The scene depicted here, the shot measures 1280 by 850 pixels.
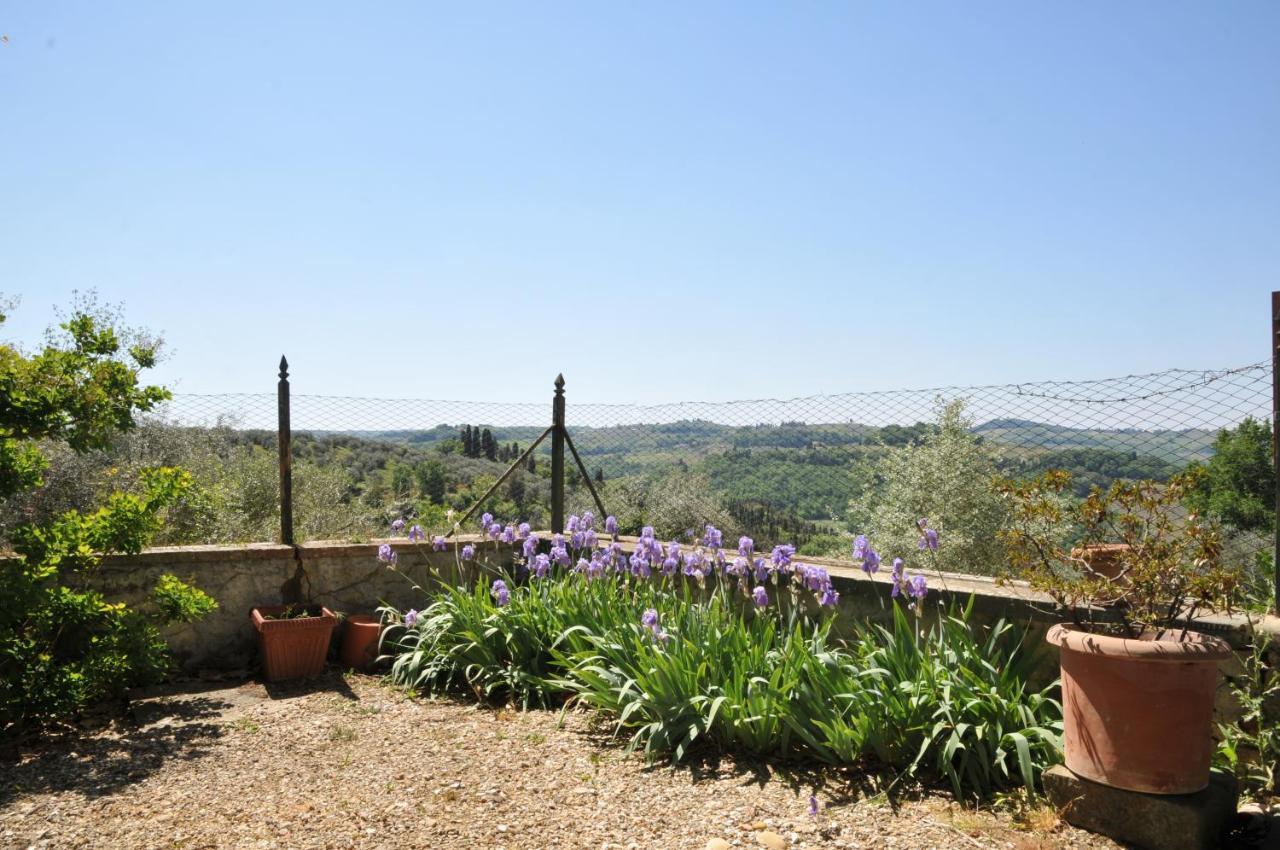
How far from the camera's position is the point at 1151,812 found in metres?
2.80

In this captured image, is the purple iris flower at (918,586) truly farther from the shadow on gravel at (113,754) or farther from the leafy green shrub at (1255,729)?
the shadow on gravel at (113,754)

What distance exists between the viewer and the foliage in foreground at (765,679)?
3.36 m

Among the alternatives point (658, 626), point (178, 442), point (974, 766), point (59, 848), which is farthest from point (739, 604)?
point (178, 442)

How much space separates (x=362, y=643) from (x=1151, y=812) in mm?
4529

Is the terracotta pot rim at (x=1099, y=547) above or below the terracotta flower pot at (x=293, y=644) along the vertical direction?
above

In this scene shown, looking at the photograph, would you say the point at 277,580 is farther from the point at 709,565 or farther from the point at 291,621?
the point at 709,565

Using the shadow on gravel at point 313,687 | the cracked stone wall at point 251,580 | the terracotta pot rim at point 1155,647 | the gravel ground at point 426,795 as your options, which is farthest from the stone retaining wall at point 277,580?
the terracotta pot rim at point 1155,647

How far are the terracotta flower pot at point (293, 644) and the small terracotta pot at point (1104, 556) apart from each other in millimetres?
4362

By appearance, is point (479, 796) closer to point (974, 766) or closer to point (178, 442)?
point (974, 766)

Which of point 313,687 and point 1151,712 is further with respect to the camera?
point 313,687

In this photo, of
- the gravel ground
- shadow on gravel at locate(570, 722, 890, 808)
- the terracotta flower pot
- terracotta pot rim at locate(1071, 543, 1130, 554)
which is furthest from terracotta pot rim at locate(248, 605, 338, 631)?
terracotta pot rim at locate(1071, 543, 1130, 554)

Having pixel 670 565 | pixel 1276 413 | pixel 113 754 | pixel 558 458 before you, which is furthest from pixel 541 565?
pixel 1276 413

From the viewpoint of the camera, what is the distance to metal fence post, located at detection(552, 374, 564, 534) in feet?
22.2

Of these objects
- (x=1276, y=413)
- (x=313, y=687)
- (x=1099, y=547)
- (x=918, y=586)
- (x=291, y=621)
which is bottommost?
(x=313, y=687)
